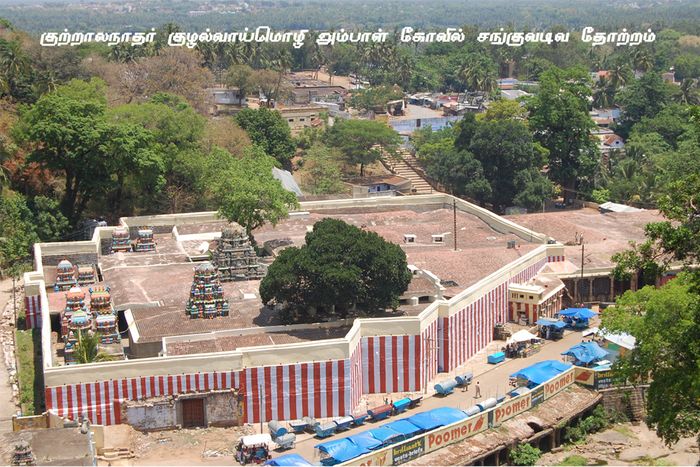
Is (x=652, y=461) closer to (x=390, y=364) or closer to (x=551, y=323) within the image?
(x=390, y=364)

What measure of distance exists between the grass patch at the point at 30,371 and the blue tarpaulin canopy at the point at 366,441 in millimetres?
12782

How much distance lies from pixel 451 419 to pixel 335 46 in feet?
421

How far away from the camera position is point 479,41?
567 feet

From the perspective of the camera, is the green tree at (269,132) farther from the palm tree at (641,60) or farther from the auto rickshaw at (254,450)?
the palm tree at (641,60)

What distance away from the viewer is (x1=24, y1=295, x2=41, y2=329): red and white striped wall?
179ft

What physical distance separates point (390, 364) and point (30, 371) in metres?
15.7

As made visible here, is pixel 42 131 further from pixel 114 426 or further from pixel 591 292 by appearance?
pixel 591 292

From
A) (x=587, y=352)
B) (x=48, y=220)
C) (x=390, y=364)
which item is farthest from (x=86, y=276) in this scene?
(x=587, y=352)

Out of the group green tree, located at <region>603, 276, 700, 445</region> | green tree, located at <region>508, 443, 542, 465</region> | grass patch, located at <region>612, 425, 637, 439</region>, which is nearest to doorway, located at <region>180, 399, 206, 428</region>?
green tree, located at <region>508, 443, 542, 465</region>

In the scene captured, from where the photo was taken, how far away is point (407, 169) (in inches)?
3797

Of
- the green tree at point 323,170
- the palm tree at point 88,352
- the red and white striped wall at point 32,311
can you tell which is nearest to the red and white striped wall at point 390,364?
the palm tree at point 88,352

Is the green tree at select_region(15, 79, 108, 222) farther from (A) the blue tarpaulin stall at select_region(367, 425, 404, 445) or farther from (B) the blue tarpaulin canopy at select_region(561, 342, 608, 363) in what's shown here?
(B) the blue tarpaulin canopy at select_region(561, 342, 608, 363)

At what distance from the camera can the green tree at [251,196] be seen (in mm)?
58406

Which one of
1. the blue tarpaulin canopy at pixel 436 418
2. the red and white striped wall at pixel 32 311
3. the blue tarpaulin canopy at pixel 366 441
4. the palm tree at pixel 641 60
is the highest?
the palm tree at pixel 641 60
